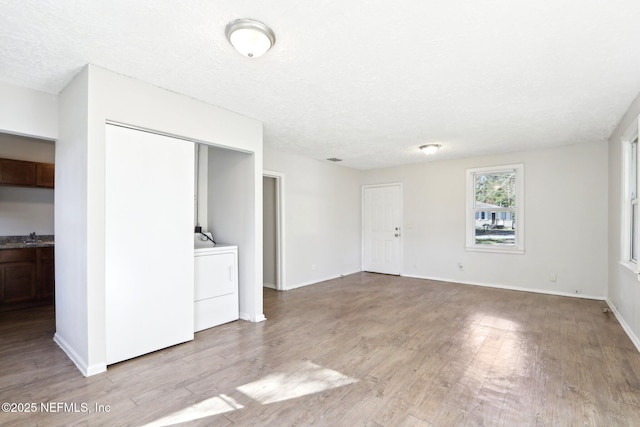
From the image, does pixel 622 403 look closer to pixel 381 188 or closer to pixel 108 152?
pixel 108 152

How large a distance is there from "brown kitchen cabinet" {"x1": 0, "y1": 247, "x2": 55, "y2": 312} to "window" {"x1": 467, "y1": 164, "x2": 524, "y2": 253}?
6.80m

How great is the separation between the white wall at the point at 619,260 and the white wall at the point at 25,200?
290 inches

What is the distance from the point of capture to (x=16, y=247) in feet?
13.5

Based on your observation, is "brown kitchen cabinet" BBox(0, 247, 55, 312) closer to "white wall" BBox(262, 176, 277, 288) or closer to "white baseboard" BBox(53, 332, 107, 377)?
"white baseboard" BBox(53, 332, 107, 377)

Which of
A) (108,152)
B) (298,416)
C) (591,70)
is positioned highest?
(591,70)

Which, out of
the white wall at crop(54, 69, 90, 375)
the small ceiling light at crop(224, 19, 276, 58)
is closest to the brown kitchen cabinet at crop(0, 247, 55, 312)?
the white wall at crop(54, 69, 90, 375)

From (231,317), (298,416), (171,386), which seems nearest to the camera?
(298,416)

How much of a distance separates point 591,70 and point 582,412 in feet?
8.28

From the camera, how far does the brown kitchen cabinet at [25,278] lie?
13.3ft

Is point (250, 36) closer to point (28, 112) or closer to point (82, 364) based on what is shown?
point (28, 112)

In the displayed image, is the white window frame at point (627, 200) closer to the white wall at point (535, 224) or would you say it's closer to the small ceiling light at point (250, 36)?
the white wall at point (535, 224)

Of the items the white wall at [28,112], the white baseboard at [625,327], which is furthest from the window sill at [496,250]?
the white wall at [28,112]

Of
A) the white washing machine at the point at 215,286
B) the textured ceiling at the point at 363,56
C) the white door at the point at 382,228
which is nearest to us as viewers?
the textured ceiling at the point at 363,56

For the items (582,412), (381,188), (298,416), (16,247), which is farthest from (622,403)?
(16,247)
